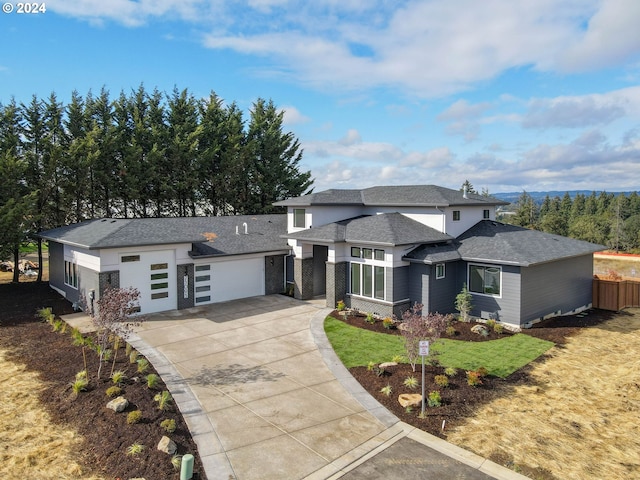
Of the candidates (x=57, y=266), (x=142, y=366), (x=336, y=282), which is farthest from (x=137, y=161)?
(x=142, y=366)

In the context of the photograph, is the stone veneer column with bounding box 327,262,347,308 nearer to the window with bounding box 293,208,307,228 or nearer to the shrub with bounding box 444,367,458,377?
the window with bounding box 293,208,307,228

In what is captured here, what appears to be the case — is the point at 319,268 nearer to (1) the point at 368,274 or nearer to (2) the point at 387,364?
(1) the point at 368,274

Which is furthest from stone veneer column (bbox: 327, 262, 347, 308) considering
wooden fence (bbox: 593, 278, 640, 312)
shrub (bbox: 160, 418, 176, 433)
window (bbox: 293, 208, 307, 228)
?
wooden fence (bbox: 593, 278, 640, 312)

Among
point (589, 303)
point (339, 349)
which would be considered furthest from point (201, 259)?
point (589, 303)

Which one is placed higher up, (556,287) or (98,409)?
(556,287)

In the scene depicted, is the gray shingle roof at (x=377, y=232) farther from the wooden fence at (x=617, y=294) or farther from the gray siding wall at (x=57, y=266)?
the gray siding wall at (x=57, y=266)

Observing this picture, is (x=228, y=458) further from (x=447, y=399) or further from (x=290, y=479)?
(x=447, y=399)

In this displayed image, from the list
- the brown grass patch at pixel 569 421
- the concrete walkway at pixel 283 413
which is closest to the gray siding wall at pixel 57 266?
the concrete walkway at pixel 283 413
